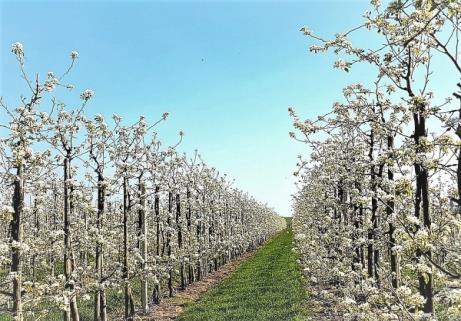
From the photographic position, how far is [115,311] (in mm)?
17516

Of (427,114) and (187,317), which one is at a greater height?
(427,114)

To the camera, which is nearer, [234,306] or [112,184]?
[112,184]

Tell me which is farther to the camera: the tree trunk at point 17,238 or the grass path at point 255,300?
the grass path at point 255,300

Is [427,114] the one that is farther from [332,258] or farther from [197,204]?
[197,204]

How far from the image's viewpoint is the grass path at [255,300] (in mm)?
14586

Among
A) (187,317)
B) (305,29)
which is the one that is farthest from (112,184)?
(305,29)

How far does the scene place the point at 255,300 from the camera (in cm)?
1716

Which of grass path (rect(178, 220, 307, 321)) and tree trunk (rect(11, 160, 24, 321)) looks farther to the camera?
grass path (rect(178, 220, 307, 321))

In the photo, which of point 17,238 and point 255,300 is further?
point 255,300

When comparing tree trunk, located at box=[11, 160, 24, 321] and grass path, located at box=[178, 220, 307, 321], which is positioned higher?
tree trunk, located at box=[11, 160, 24, 321]

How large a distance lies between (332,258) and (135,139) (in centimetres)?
729

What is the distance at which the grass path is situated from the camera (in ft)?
47.9

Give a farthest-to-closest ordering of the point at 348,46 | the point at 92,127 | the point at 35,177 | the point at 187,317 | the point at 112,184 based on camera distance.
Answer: the point at 187,317 < the point at 112,184 < the point at 92,127 < the point at 35,177 < the point at 348,46

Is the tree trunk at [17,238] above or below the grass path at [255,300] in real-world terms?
above
